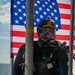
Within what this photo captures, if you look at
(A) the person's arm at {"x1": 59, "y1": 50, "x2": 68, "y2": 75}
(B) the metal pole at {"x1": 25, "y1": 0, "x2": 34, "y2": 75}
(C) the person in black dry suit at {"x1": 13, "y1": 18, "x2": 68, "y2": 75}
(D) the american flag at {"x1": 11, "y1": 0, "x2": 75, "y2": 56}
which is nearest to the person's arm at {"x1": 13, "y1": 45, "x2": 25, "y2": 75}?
(C) the person in black dry suit at {"x1": 13, "y1": 18, "x2": 68, "y2": 75}

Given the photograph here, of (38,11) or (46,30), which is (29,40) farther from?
(38,11)

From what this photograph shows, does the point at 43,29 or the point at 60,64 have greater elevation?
the point at 43,29

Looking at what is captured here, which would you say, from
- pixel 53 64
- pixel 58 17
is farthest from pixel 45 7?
pixel 53 64

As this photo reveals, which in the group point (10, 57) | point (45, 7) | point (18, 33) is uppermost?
point (45, 7)

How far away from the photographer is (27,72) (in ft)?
5.44

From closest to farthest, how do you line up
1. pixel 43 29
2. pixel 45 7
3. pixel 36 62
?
pixel 36 62 < pixel 43 29 < pixel 45 7

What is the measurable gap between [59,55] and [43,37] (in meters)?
0.21

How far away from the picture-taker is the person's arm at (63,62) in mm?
2121

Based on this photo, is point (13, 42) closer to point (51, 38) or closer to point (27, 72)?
point (51, 38)

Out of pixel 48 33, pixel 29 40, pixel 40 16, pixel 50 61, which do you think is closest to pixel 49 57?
pixel 50 61

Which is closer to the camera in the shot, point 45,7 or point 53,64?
point 53,64

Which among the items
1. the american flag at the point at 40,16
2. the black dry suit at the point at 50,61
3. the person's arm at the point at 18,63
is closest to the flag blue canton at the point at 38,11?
the american flag at the point at 40,16

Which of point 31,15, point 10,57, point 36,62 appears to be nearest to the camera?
point 31,15

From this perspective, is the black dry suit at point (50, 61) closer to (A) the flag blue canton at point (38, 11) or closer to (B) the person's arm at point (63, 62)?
(B) the person's arm at point (63, 62)
